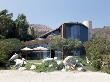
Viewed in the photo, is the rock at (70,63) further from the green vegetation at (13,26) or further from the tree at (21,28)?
the tree at (21,28)

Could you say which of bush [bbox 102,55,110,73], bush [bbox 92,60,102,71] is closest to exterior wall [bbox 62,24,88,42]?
bush [bbox 92,60,102,71]

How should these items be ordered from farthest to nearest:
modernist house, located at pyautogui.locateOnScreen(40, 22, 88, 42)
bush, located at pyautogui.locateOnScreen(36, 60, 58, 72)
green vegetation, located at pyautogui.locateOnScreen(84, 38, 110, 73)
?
modernist house, located at pyautogui.locateOnScreen(40, 22, 88, 42) → bush, located at pyautogui.locateOnScreen(36, 60, 58, 72) → green vegetation, located at pyautogui.locateOnScreen(84, 38, 110, 73)

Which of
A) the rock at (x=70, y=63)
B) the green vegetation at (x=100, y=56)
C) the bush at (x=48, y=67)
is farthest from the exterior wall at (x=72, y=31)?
the bush at (x=48, y=67)

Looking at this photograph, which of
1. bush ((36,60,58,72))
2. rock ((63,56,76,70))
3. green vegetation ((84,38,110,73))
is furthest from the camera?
rock ((63,56,76,70))

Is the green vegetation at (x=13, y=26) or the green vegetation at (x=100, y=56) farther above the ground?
the green vegetation at (x=13, y=26)

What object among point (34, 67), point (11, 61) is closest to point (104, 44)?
point (34, 67)

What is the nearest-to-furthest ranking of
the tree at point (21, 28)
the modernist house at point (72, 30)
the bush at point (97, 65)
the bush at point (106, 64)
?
1. the bush at point (106, 64)
2. the bush at point (97, 65)
3. the modernist house at point (72, 30)
4. the tree at point (21, 28)

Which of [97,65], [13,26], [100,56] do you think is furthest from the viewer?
[13,26]

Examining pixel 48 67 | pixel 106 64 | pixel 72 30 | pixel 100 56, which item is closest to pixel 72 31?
pixel 72 30

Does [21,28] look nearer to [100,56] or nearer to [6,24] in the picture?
[6,24]

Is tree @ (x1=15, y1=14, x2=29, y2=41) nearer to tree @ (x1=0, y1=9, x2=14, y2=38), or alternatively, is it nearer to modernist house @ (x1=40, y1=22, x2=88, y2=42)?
tree @ (x1=0, y1=9, x2=14, y2=38)

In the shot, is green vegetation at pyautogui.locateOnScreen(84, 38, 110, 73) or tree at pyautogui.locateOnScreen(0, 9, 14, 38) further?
tree at pyautogui.locateOnScreen(0, 9, 14, 38)

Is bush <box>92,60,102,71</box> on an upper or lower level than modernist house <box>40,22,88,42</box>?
lower

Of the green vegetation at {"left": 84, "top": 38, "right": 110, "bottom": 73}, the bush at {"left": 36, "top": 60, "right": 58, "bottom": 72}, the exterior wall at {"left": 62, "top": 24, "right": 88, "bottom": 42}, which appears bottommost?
the bush at {"left": 36, "top": 60, "right": 58, "bottom": 72}
